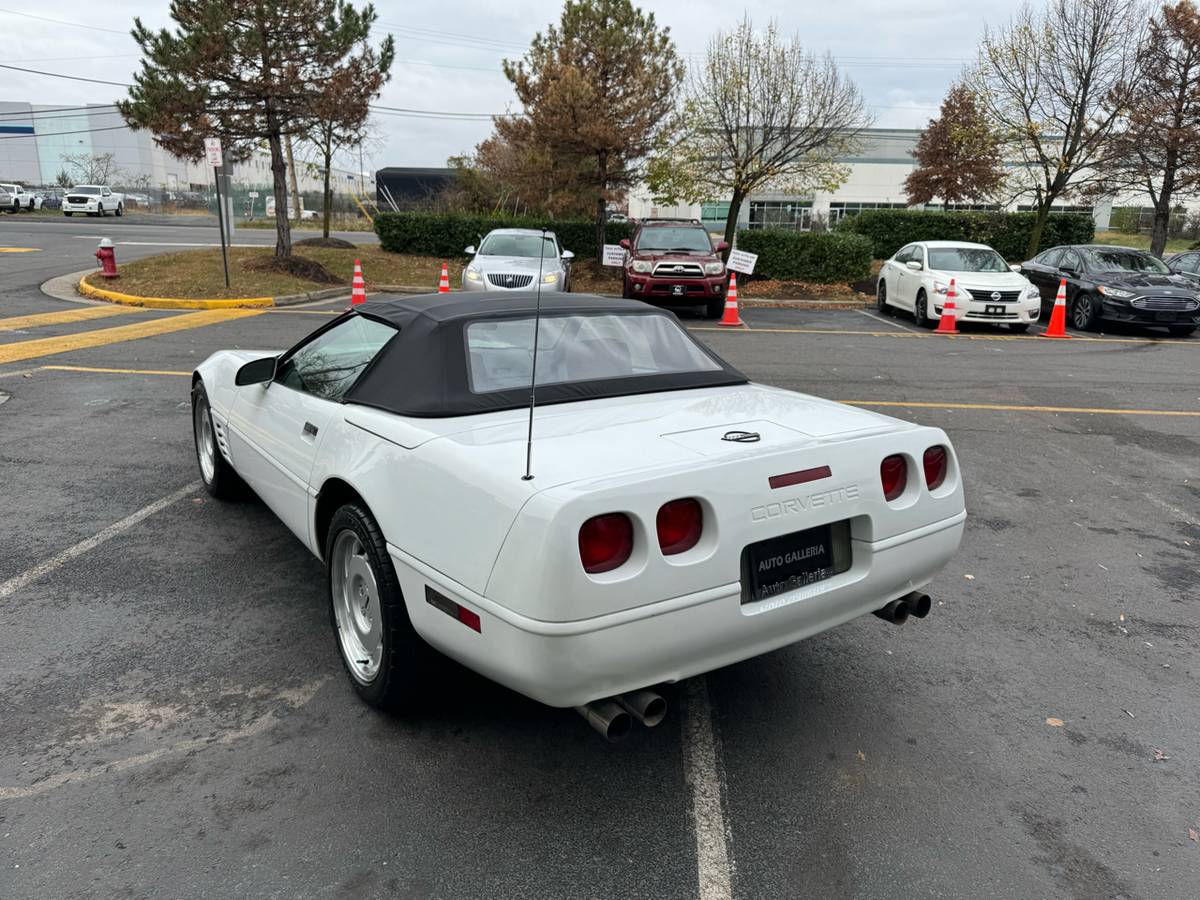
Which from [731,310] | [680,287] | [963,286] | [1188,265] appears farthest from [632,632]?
[1188,265]

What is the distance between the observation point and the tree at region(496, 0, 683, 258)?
2069cm

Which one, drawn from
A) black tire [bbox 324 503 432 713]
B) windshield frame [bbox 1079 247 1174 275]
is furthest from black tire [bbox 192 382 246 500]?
windshield frame [bbox 1079 247 1174 275]

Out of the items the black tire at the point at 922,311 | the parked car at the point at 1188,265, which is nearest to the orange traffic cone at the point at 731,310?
the black tire at the point at 922,311

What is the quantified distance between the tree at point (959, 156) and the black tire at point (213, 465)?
73.4ft

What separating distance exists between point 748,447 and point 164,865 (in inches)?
81.0

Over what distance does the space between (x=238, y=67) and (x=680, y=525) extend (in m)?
17.6

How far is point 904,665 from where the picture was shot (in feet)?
11.7

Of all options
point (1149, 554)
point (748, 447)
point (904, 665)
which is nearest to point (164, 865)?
point (748, 447)

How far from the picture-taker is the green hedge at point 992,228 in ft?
86.0

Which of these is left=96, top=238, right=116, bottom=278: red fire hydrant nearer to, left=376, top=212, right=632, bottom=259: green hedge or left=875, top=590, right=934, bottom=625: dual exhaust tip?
left=376, top=212, right=632, bottom=259: green hedge

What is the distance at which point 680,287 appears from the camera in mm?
15695

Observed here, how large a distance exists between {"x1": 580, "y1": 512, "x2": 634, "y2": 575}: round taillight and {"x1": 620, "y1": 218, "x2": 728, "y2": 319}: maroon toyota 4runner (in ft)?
45.0

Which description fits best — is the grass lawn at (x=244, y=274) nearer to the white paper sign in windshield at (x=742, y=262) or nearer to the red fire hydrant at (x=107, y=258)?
the red fire hydrant at (x=107, y=258)

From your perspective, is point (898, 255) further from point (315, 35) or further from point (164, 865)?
point (164, 865)
